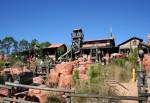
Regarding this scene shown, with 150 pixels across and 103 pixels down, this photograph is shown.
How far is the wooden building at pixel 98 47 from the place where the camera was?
40.7m

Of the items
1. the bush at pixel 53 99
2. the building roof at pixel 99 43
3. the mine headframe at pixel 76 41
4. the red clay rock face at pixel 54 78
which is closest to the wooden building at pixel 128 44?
the building roof at pixel 99 43

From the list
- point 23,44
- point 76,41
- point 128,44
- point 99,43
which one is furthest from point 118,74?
point 23,44

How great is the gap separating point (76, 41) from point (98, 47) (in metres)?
5.56

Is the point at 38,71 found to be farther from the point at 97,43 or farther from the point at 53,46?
the point at 53,46

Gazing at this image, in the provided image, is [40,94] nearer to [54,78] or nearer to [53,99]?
[53,99]

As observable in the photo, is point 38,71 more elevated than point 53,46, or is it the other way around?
point 53,46

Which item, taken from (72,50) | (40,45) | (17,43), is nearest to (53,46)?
(40,45)

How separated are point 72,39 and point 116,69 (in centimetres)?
2768

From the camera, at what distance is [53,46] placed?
48.2 metres

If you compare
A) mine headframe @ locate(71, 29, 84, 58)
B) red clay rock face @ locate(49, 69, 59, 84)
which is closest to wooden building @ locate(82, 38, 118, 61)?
mine headframe @ locate(71, 29, 84, 58)

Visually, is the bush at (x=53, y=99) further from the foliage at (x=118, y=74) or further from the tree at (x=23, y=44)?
the tree at (x=23, y=44)

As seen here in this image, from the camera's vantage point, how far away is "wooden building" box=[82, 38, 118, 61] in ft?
133

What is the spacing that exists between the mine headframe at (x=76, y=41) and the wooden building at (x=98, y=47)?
2.71 feet

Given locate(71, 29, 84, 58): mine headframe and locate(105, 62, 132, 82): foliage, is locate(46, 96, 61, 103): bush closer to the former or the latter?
locate(105, 62, 132, 82): foliage
